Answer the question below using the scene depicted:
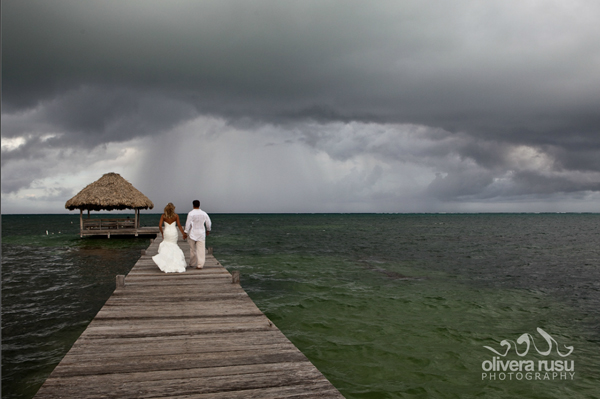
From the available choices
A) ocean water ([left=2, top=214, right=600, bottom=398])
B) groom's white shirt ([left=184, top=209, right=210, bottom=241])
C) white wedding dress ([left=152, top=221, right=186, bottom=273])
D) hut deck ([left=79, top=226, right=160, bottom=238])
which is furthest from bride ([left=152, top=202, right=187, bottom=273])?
hut deck ([left=79, top=226, right=160, bottom=238])

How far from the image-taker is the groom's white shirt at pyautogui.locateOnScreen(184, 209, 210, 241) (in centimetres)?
1016

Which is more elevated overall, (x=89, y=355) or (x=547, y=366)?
(x=89, y=355)

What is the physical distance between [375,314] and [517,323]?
13.4 ft

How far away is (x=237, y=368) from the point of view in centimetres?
404

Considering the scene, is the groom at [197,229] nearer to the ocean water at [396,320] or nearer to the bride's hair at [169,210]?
the bride's hair at [169,210]

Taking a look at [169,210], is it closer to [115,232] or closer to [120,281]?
[120,281]

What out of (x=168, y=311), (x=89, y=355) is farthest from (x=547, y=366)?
(x=89, y=355)

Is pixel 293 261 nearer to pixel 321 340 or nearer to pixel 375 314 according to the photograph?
pixel 375 314

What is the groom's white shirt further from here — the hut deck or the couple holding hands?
the hut deck

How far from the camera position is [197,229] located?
10305 millimetres

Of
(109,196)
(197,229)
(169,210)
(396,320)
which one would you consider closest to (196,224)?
(197,229)

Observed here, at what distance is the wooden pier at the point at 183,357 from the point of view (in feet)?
11.6

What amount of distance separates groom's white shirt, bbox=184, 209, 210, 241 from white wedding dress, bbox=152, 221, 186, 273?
0.41 m

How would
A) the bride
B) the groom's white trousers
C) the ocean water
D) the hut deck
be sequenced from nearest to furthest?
the ocean water, the bride, the groom's white trousers, the hut deck
